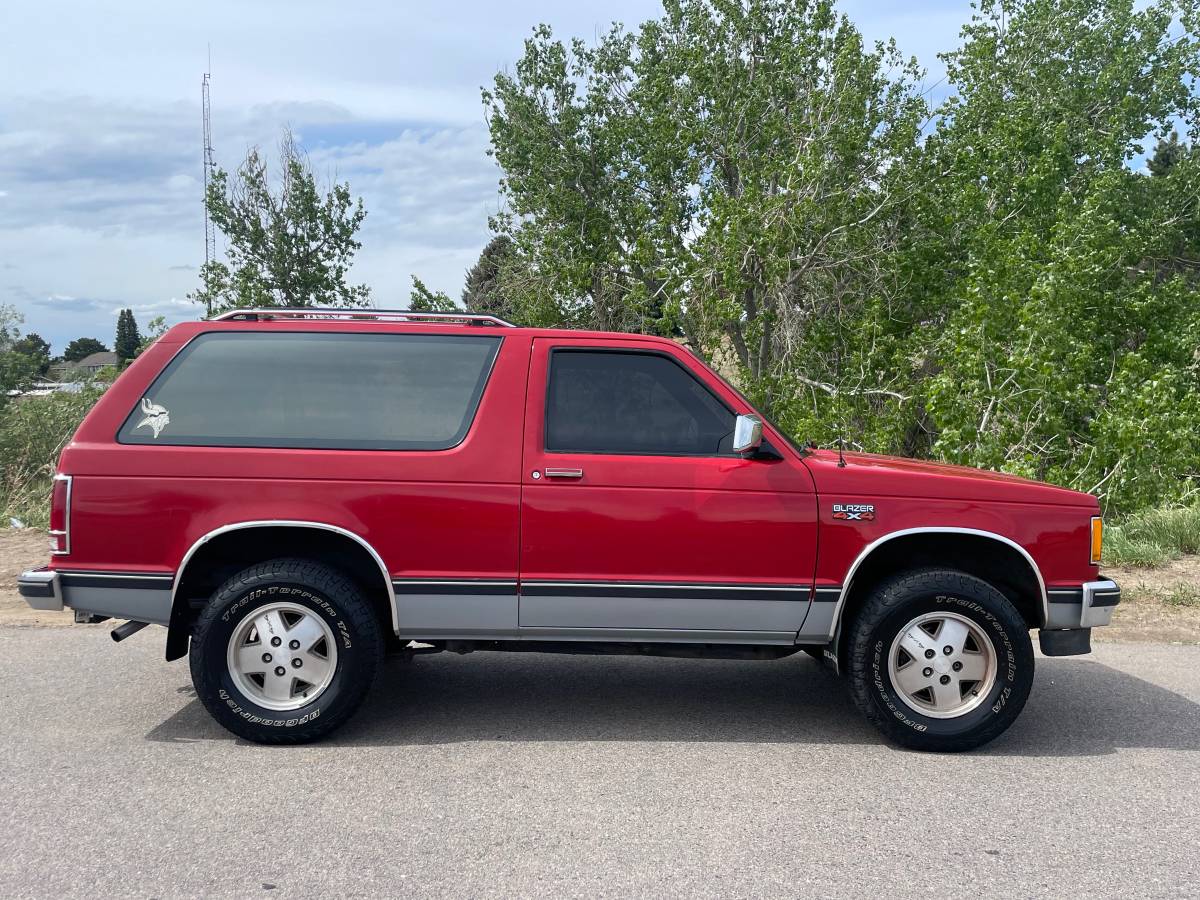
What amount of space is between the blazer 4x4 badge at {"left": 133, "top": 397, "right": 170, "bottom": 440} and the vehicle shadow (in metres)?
1.47

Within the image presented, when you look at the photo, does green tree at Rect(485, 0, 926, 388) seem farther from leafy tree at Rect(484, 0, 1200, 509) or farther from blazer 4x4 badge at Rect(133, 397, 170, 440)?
blazer 4x4 badge at Rect(133, 397, 170, 440)

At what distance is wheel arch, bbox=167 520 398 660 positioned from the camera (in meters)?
4.84

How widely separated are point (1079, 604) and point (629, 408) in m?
2.31

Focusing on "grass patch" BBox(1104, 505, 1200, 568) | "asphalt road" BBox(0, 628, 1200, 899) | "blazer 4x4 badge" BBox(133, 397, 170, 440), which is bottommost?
"asphalt road" BBox(0, 628, 1200, 899)

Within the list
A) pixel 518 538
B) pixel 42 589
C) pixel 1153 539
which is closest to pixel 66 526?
pixel 42 589

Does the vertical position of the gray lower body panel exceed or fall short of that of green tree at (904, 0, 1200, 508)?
it falls short

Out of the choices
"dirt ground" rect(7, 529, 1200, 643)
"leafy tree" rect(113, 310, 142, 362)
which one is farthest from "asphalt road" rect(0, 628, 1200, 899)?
"leafy tree" rect(113, 310, 142, 362)

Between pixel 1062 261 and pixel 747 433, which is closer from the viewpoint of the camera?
pixel 747 433

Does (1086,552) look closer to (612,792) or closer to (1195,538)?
(612,792)

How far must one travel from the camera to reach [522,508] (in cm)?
488

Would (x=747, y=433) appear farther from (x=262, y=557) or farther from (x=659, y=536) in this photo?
(x=262, y=557)

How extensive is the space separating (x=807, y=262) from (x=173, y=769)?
14.3 meters

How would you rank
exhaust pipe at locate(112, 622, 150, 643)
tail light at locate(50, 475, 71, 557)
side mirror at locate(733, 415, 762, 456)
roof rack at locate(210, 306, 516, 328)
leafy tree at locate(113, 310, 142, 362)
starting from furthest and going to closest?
leafy tree at locate(113, 310, 142, 362), roof rack at locate(210, 306, 516, 328), exhaust pipe at locate(112, 622, 150, 643), tail light at locate(50, 475, 71, 557), side mirror at locate(733, 415, 762, 456)

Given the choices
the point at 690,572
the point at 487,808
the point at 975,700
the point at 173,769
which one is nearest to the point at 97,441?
the point at 173,769
